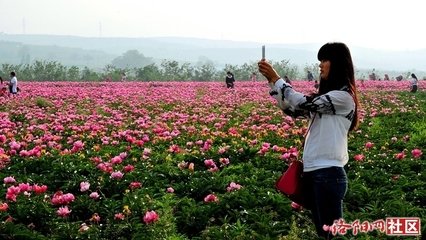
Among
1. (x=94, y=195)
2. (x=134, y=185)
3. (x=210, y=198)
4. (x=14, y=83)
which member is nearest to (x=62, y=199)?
(x=94, y=195)

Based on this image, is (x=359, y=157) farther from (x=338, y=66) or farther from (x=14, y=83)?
(x=14, y=83)

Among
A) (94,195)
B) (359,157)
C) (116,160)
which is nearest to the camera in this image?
(94,195)

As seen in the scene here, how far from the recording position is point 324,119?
3.97m

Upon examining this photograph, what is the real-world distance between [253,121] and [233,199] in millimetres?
7027

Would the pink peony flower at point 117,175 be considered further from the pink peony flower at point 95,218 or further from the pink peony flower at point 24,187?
the pink peony flower at point 95,218

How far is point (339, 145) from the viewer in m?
3.97

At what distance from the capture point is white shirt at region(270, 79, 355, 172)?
3902 mm

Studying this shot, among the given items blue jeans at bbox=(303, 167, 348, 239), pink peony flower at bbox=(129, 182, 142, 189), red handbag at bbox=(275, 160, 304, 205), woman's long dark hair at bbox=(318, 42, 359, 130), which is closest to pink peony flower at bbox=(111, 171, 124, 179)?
pink peony flower at bbox=(129, 182, 142, 189)

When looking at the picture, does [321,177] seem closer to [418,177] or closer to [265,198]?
[265,198]

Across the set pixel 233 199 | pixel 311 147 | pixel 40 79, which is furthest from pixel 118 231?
pixel 40 79

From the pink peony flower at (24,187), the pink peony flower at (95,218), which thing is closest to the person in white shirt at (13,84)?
the pink peony flower at (24,187)

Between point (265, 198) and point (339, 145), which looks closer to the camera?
point (339, 145)

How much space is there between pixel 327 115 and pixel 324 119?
0.04 meters

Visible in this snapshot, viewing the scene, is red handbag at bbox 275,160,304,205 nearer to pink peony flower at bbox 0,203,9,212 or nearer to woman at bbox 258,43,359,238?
woman at bbox 258,43,359,238
